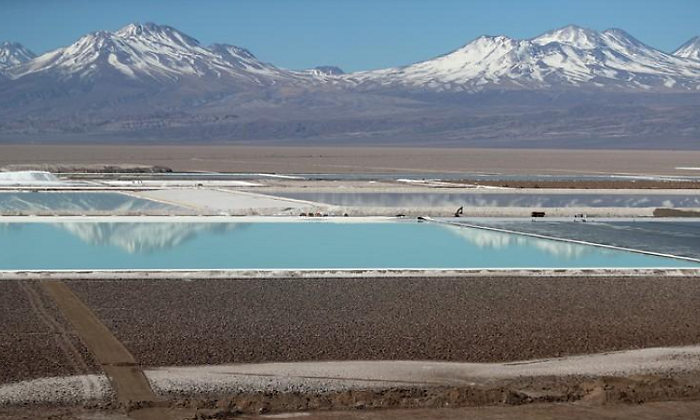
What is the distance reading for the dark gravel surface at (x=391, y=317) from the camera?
8.44 m

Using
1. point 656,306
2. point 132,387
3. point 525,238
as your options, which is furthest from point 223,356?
point 525,238

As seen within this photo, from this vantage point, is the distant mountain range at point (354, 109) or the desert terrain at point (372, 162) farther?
the distant mountain range at point (354, 109)

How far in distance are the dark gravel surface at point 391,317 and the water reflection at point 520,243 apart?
7.78ft

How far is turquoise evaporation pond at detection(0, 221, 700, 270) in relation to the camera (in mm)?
12875

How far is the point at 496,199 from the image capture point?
23.6 meters

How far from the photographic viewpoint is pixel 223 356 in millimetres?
8148

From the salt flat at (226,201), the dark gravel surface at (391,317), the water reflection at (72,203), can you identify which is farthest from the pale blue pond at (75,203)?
the dark gravel surface at (391,317)

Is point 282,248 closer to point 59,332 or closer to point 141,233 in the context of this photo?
point 141,233

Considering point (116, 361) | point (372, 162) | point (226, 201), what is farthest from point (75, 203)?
point (372, 162)

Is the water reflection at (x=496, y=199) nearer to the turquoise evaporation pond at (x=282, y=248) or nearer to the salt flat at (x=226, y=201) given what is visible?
the salt flat at (x=226, y=201)

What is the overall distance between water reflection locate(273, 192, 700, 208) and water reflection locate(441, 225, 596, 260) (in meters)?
5.25

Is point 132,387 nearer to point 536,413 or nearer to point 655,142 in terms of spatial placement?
point 536,413

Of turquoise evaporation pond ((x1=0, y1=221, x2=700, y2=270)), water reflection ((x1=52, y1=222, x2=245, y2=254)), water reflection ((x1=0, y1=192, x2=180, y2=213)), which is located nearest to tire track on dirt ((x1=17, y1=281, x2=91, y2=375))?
turquoise evaporation pond ((x1=0, y1=221, x2=700, y2=270))

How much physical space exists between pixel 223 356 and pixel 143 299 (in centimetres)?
223
